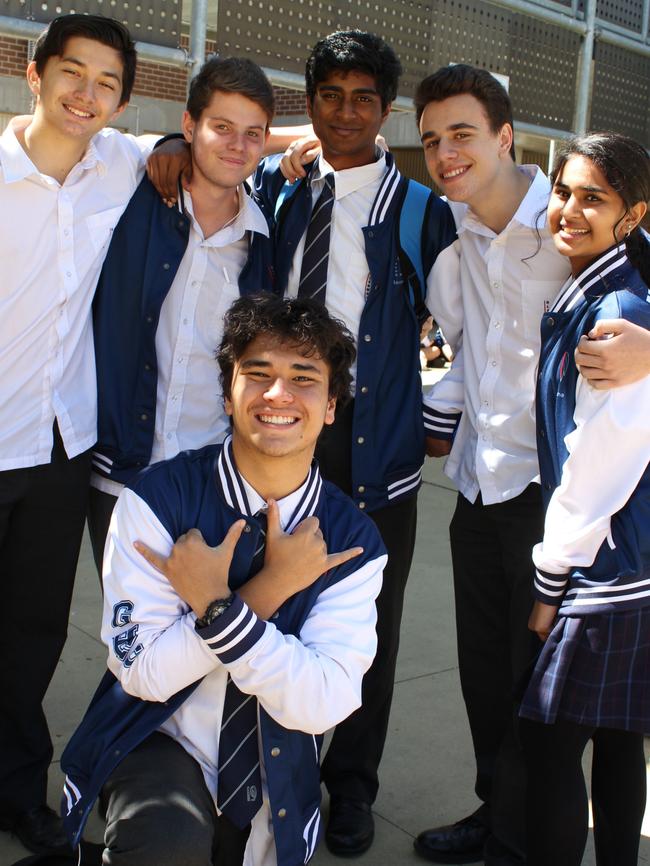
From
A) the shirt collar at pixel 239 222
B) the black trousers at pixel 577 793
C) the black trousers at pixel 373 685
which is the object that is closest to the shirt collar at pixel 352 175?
the shirt collar at pixel 239 222

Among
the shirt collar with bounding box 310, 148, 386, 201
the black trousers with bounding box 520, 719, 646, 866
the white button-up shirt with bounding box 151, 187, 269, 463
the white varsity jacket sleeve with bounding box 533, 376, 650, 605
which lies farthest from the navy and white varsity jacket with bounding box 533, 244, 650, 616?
the white button-up shirt with bounding box 151, 187, 269, 463

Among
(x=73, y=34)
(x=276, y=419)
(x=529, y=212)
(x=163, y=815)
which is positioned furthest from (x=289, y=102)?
(x=163, y=815)

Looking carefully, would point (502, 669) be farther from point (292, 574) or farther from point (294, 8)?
point (294, 8)

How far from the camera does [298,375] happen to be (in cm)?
234

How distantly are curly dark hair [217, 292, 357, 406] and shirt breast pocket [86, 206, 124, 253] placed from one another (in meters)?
0.61

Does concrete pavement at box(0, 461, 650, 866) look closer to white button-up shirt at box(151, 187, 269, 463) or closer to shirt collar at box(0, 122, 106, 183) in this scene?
white button-up shirt at box(151, 187, 269, 463)

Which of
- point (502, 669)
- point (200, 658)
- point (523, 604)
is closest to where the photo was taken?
point (200, 658)

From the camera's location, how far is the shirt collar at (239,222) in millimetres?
2977

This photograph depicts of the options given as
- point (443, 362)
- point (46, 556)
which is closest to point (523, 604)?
point (46, 556)

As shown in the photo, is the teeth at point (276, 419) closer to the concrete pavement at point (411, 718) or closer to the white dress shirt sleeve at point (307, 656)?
the white dress shirt sleeve at point (307, 656)

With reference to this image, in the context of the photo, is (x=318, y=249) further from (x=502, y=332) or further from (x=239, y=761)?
(x=239, y=761)

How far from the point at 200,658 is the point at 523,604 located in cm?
103

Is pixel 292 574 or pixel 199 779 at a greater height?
pixel 292 574

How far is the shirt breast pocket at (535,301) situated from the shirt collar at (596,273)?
260mm
